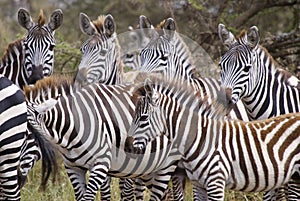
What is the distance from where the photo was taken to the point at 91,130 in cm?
667

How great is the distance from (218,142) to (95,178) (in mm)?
1303

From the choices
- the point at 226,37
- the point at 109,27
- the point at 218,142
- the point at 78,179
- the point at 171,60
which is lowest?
the point at 78,179

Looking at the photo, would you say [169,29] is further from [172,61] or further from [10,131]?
[10,131]

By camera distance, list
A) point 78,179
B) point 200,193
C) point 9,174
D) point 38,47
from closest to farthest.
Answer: point 9,174 → point 200,193 → point 78,179 → point 38,47

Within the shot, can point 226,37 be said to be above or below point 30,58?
below

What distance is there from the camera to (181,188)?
292 inches

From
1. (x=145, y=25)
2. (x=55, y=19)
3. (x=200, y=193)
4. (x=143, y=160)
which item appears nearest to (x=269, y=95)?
(x=200, y=193)

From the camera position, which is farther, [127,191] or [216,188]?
[127,191]

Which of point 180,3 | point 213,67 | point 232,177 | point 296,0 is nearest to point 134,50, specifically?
point 213,67

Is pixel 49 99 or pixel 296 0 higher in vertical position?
pixel 296 0

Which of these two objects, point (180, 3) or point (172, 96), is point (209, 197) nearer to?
point (172, 96)

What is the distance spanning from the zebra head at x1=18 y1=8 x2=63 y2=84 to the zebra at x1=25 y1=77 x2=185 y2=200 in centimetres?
139

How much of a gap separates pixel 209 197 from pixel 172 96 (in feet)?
3.77

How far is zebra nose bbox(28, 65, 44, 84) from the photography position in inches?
322
